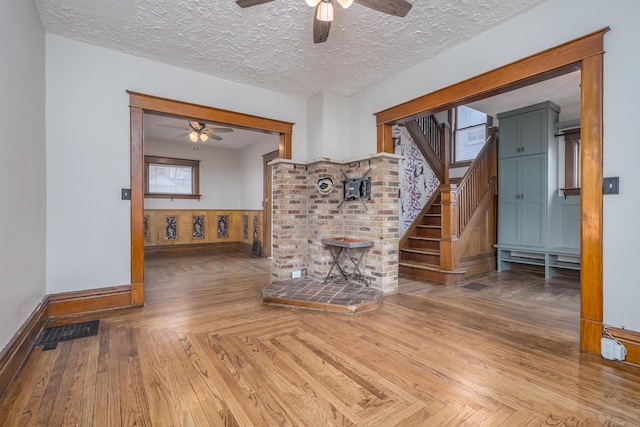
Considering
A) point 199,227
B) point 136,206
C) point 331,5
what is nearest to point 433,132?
point 331,5

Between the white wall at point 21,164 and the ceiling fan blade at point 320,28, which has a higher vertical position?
the ceiling fan blade at point 320,28

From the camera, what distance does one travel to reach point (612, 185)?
2.05m

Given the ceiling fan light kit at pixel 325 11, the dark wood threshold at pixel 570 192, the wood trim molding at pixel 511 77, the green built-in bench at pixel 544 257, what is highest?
the ceiling fan light kit at pixel 325 11

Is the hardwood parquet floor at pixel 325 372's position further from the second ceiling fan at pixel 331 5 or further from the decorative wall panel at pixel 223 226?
the decorative wall panel at pixel 223 226

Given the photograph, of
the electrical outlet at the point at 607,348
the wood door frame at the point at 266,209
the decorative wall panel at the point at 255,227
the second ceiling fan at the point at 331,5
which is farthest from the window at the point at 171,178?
the electrical outlet at the point at 607,348

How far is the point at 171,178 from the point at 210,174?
884 millimetres

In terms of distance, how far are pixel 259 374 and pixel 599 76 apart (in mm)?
3049

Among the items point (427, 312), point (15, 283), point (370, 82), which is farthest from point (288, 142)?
point (15, 283)

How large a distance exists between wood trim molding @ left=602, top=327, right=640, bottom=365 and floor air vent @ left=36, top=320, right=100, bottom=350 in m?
3.91

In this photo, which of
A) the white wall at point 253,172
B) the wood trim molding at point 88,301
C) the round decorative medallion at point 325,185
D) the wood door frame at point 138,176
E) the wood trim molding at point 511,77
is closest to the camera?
the wood trim molding at point 511,77

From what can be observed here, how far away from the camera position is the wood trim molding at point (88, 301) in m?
2.87

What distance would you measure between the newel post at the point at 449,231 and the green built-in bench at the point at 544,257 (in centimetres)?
126

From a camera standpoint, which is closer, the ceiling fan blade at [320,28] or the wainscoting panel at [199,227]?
the ceiling fan blade at [320,28]

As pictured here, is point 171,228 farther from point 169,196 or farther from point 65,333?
point 65,333
